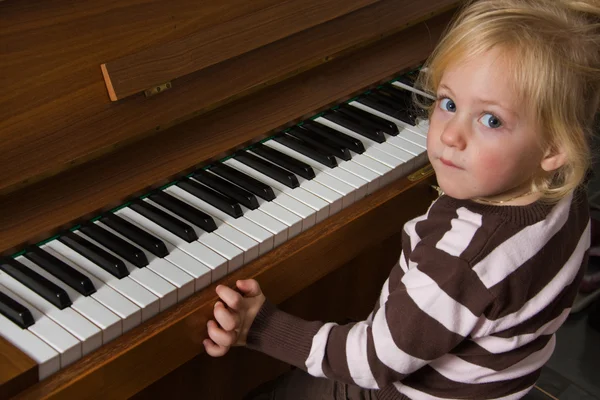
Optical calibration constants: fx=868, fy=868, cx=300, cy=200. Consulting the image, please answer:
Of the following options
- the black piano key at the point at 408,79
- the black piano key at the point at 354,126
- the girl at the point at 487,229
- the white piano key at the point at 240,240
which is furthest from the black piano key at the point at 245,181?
the black piano key at the point at 408,79

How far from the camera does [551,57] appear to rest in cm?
126

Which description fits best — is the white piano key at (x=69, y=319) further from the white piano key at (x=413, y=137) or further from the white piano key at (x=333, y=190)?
the white piano key at (x=413, y=137)

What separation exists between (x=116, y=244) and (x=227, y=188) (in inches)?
10.5

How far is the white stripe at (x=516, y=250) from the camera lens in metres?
1.29

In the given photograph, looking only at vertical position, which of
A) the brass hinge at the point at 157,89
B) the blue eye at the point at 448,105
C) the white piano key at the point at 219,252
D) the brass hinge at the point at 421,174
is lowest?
the brass hinge at the point at 421,174

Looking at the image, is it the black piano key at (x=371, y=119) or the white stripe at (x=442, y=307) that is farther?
the black piano key at (x=371, y=119)

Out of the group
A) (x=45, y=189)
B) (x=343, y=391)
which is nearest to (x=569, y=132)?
(x=343, y=391)

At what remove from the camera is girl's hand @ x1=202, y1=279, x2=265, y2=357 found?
141 centimetres

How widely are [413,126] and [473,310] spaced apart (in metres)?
0.74

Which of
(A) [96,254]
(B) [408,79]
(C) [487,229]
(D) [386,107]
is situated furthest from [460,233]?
(B) [408,79]

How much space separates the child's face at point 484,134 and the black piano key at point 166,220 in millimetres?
437

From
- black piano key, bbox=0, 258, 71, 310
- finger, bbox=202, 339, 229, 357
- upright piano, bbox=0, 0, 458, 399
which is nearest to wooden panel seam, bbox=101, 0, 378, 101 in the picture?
upright piano, bbox=0, 0, 458, 399

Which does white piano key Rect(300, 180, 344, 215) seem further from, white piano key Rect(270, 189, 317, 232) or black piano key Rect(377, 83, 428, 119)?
black piano key Rect(377, 83, 428, 119)

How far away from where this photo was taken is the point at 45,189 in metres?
1.44
